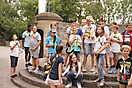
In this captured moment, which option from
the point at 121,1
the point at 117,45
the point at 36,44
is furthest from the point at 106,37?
the point at 121,1

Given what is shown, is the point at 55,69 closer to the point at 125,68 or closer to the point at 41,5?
the point at 125,68

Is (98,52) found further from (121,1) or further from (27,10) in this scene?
(121,1)

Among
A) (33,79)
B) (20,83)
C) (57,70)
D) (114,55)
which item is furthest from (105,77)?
(20,83)

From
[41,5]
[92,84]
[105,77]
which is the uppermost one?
[41,5]

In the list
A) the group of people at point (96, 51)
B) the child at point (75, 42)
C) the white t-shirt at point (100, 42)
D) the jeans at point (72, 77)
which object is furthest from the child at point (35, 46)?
the white t-shirt at point (100, 42)

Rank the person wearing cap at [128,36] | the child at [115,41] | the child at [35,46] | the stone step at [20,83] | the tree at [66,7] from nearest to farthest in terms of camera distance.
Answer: the person wearing cap at [128,36], the child at [115,41], the stone step at [20,83], the child at [35,46], the tree at [66,7]

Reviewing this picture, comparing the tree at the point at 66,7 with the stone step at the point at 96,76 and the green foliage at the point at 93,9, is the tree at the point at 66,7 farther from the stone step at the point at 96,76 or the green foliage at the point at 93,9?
the stone step at the point at 96,76

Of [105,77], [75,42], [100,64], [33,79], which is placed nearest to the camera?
[100,64]

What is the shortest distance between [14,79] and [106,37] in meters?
3.55

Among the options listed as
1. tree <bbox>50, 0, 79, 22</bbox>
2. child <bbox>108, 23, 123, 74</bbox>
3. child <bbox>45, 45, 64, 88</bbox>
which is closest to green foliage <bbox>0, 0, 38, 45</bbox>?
tree <bbox>50, 0, 79, 22</bbox>

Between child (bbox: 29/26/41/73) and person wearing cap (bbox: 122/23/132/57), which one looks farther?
child (bbox: 29/26/41/73)

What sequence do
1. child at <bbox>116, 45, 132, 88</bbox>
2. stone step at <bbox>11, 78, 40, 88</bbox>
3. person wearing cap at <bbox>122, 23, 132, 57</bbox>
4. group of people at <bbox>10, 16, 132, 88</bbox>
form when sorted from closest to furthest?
child at <bbox>116, 45, 132, 88</bbox> < group of people at <bbox>10, 16, 132, 88</bbox> < person wearing cap at <bbox>122, 23, 132, 57</bbox> < stone step at <bbox>11, 78, 40, 88</bbox>

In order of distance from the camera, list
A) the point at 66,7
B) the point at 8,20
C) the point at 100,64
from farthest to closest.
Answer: the point at 8,20 < the point at 66,7 < the point at 100,64

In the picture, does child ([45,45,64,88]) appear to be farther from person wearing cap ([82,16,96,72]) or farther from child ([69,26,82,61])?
person wearing cap ([82,16,96,72])
